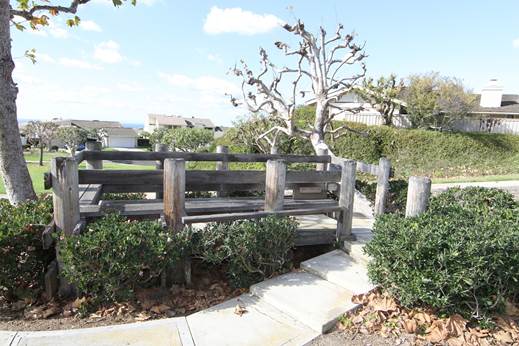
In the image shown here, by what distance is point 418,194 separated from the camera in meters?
4.00

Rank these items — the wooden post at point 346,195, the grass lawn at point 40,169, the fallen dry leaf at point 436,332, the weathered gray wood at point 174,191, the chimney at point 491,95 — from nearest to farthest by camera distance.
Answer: the fallen dry leaf at point 436,332 < the weathered gray wood at point 174,191 < the wooden post at point 346,195 < the grass lawn at point 40,169 < the chimney at point 491,95

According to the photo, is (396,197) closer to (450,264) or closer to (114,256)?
(450,264)

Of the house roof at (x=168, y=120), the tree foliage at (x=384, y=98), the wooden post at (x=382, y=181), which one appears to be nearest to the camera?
the wooden post at (x=382, y=181)

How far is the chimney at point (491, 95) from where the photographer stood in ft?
101

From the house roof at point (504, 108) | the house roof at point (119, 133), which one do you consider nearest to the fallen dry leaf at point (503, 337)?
the house roof at point (504, 108)

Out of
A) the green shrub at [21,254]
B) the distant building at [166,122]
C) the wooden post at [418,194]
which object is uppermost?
the distant building at [166,122]

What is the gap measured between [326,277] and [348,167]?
1542 millimetres

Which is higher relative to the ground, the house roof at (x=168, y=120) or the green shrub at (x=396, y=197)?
the house roof at (x=168, y=120)

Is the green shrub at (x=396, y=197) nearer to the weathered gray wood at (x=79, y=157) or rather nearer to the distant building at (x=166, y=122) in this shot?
the weathered gray wood at (x=79, y=157)

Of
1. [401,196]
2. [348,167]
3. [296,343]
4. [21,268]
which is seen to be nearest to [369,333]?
[296,343]

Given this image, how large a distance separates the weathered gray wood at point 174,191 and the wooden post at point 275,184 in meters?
1.10

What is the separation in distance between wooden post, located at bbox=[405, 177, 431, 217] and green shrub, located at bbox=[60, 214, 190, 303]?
9.11ft

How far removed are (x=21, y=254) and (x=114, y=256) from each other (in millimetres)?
1034

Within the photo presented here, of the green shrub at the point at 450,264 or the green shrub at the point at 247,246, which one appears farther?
the green shrub at the point at 247,246
